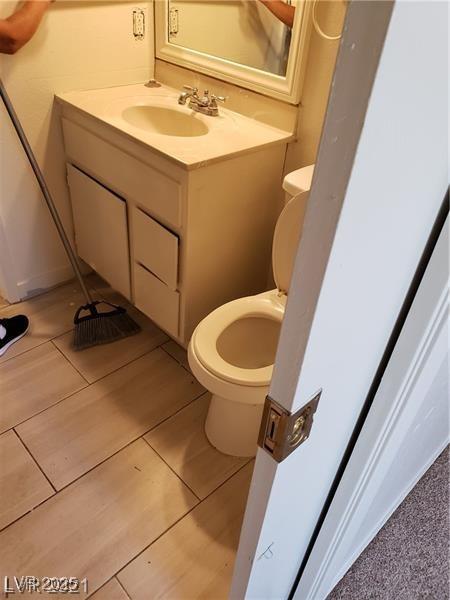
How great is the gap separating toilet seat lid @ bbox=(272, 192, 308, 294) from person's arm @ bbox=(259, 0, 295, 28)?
65 cm

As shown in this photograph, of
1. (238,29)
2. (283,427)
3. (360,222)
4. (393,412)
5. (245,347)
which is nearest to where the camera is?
(360,222)

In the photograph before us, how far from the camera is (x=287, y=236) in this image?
4.58 feet

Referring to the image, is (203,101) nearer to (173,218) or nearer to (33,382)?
(173,218)

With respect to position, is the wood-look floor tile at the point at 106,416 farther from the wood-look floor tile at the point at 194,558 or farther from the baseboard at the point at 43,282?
the baseboard at the point at 43,282

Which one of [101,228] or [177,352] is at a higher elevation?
[101,228]

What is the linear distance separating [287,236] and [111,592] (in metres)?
1.11

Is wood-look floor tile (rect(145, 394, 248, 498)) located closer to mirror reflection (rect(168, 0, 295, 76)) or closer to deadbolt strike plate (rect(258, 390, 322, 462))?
deadbolt strike plate (rect(258, 390, 322, 462))

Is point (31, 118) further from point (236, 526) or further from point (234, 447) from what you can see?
point (236, 526)

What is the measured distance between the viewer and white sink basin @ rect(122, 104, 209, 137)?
176cm

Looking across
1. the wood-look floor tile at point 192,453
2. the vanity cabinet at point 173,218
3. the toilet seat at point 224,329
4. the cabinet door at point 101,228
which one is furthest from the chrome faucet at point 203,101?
the wood-look floor tile at point 192,453

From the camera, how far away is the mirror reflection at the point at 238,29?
1544 millimetres

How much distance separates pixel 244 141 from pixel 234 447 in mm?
1033

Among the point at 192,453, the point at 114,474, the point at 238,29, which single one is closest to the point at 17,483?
the point at 114,474

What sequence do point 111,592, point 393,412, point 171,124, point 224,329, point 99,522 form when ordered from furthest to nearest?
point 171,124
point 224,329
point 99,522
point 111,592
point 393,412
